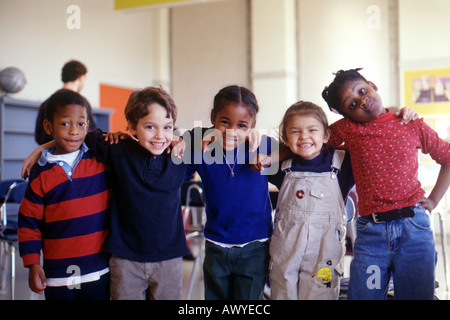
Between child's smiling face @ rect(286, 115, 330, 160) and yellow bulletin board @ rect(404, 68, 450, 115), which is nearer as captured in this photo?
child's smiling face @ rect(286, 115, 330, 160)

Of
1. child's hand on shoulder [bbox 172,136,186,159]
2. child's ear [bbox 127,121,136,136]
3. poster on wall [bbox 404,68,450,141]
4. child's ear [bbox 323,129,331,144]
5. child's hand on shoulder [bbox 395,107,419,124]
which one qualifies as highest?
poster on wall [bbox 404,68,450,141]

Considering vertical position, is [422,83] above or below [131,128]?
above

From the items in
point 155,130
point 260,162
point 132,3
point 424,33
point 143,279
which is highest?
point 424,33

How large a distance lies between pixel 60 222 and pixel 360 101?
3.33 ft

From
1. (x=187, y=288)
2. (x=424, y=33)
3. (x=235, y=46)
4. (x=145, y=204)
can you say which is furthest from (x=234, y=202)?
(x=235, y=46)

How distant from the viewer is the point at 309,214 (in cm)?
140

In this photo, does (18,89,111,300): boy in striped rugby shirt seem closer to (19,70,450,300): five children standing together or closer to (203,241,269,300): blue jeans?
(19,70,450,300): five children standing together

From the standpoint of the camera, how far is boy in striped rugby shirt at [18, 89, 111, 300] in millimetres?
1381

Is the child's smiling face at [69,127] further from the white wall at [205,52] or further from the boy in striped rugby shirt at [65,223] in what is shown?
the white wall at [205,52]

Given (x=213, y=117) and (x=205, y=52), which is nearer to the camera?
(x=213, y=117)

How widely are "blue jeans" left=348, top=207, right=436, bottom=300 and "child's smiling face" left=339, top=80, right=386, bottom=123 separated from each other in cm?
32

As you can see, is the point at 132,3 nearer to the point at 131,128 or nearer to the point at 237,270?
the point at 131,128

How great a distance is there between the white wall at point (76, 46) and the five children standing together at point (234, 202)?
3.19m

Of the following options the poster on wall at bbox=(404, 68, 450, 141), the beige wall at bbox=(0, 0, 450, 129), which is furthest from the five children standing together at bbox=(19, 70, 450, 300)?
the poster on wall at bbox=(404, 68, 450, 141)
